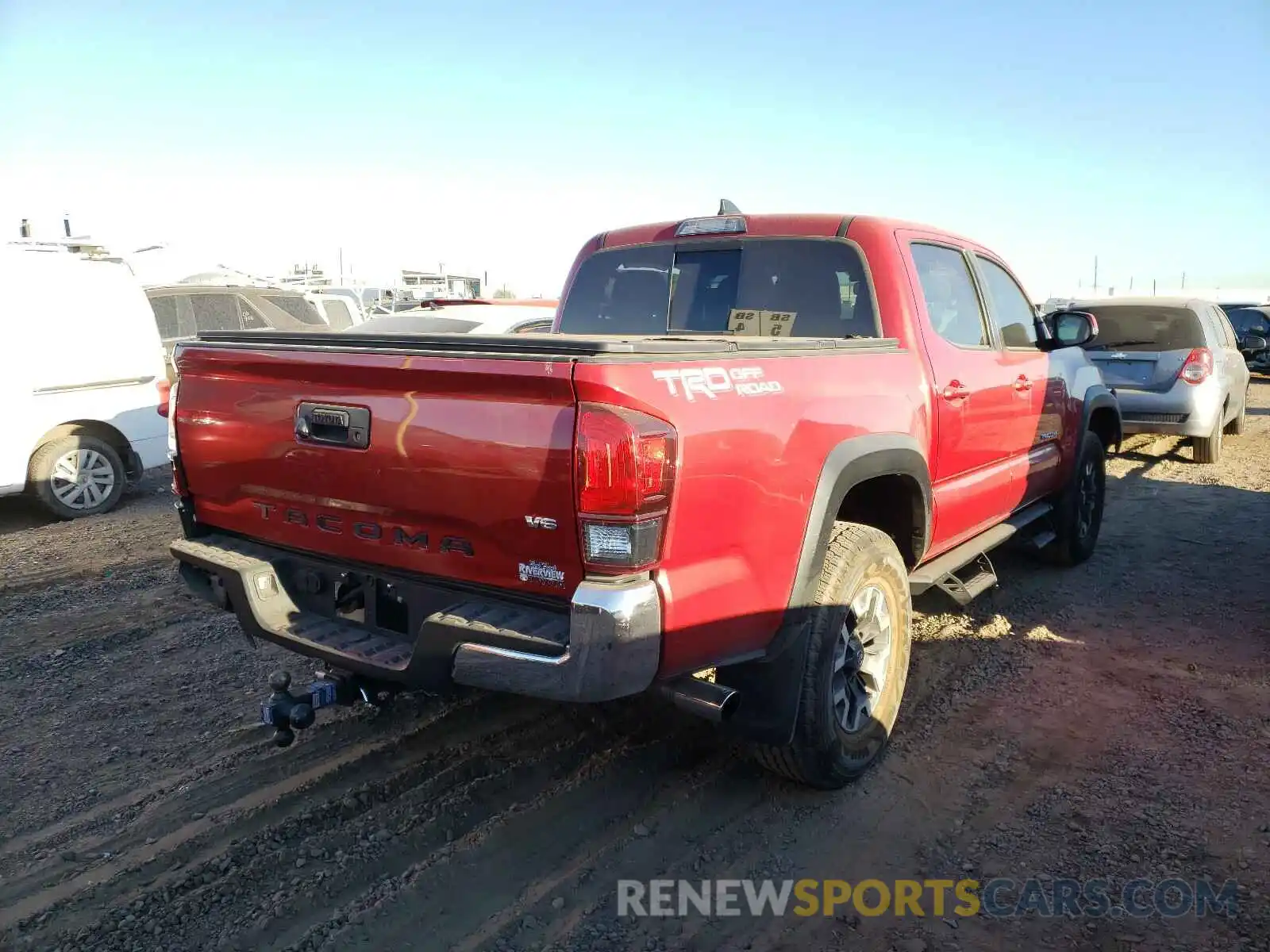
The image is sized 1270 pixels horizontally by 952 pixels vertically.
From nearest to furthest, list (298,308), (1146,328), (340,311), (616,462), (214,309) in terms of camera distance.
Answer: (616,462)
(1146,328)
(214,309)
(298,308)
(340,311)

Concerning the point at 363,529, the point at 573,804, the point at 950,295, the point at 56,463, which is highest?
the point at 950,295

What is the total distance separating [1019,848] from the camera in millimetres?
3021

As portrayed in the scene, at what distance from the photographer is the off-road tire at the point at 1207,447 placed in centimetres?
977

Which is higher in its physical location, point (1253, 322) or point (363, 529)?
point (1253, 322)

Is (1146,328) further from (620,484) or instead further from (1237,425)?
(620,484)

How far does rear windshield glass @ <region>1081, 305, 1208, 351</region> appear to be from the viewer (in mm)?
9320

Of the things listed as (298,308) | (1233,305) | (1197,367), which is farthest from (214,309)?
(1233,305)

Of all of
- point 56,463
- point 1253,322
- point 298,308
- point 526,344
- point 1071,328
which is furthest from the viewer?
point 1253,322

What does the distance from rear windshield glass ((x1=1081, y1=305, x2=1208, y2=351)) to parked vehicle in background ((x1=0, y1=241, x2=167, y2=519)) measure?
9268 millimetres

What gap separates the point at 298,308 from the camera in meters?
11.0

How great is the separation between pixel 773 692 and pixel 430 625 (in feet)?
3.79

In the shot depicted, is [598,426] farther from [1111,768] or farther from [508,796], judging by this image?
[1111,768]

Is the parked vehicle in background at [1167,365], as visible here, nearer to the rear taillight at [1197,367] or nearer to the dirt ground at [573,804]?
the rear taillight at [1197,367]

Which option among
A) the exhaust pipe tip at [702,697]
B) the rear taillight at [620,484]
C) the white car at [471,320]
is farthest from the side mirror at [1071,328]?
the white car at [471,320]
